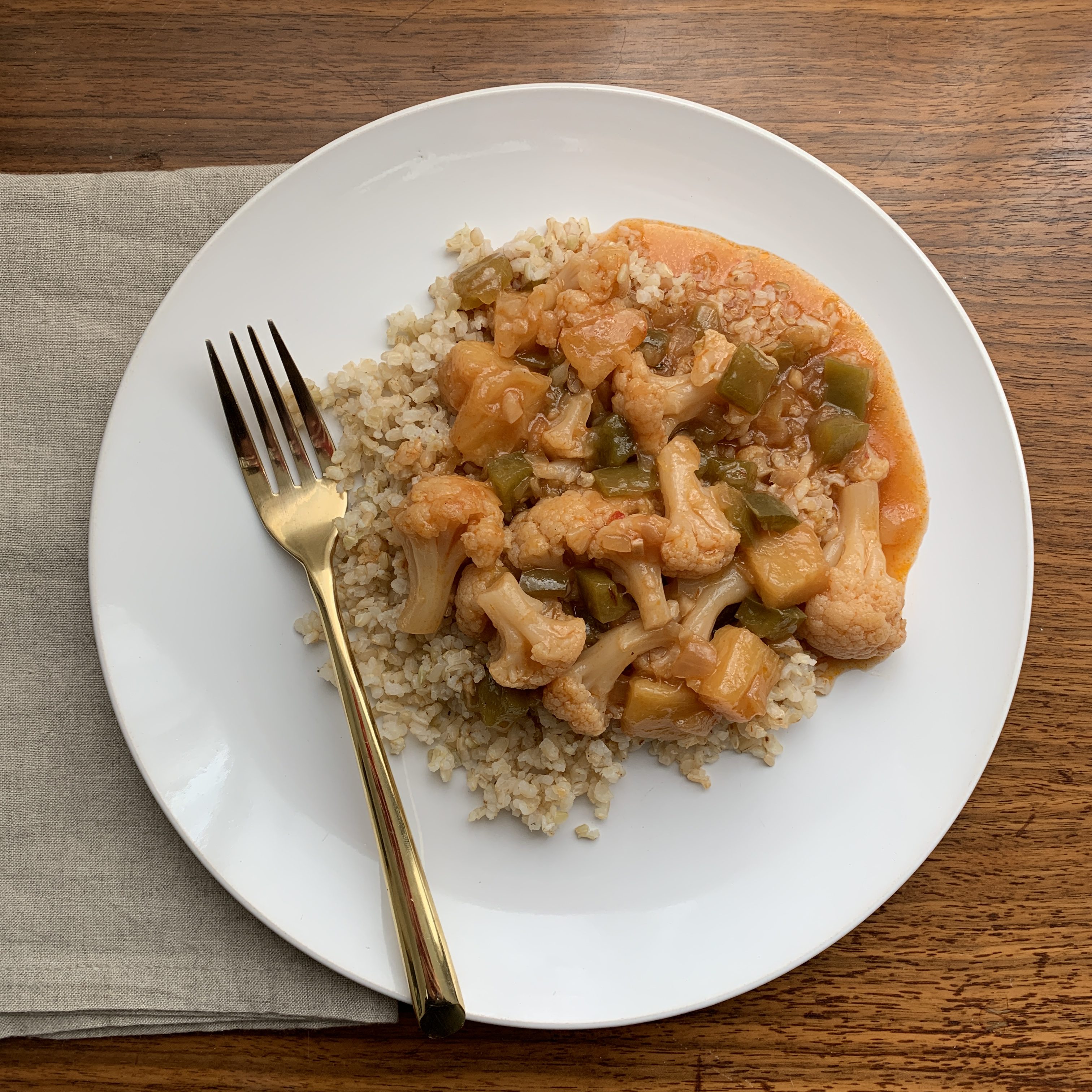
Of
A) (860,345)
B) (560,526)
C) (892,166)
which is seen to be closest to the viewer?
(560,526)

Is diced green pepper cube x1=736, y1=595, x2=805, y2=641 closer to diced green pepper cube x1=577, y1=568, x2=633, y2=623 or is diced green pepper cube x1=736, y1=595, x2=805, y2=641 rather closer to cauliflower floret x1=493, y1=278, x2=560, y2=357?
diced green pepper cube x1=577, y1=568, x2=633, y2=623

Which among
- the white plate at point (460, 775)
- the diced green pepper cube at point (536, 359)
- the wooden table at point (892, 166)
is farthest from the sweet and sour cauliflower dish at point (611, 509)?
the wooden table at point (892, 166)

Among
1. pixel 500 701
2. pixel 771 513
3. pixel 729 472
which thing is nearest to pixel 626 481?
pixel 729 472

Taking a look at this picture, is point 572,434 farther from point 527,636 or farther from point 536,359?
point 527,636

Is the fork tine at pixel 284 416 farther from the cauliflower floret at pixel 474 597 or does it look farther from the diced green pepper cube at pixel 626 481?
the diced green pepper cube at pixel 626 481

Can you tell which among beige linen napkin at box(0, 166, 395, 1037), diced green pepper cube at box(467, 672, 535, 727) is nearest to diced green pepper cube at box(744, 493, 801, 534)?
diced green pepper cube at box(467, 672, 535, 727)

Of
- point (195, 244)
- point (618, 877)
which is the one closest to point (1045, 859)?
point (618, 877)

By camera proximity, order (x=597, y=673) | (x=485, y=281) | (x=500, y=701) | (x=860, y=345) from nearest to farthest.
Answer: (x=597, y=673)
(x=500, y=701)
(x=485, y=281)
(x=860, y=345)
